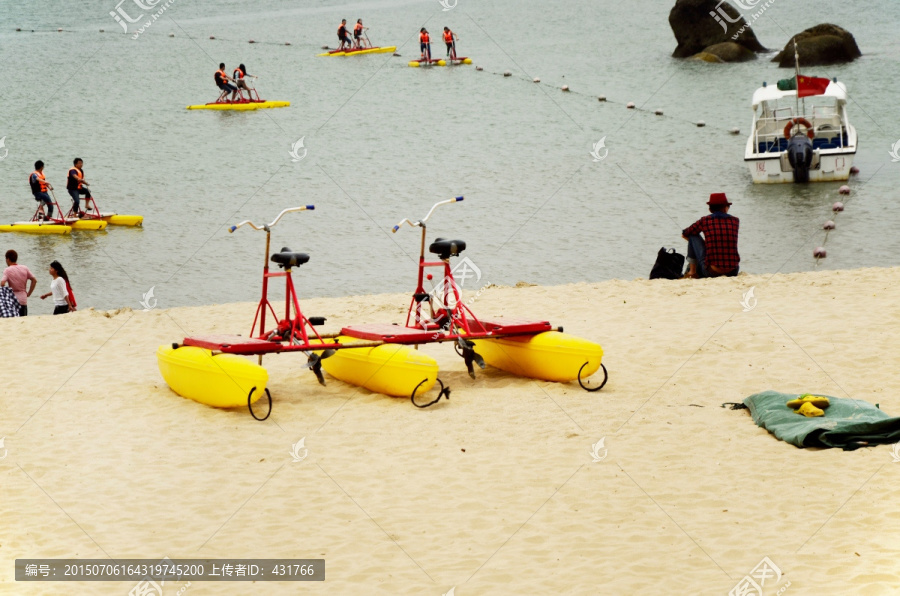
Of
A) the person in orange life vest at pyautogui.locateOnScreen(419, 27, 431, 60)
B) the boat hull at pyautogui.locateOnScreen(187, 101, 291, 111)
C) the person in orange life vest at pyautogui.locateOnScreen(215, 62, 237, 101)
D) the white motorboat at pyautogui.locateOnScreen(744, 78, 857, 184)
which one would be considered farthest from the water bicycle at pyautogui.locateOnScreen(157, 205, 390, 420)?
the person in orange life vest at pyautogui.locateOnScreen(419, 27, 431, 60)

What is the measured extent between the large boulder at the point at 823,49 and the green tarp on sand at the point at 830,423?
35493mm

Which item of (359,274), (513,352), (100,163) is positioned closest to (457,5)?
(100,163)

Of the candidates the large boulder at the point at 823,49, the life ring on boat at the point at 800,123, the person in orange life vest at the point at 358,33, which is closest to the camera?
the life ring on boat at the point at 800,123

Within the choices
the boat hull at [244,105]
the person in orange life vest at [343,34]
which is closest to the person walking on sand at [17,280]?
the boat hull at [244,105]

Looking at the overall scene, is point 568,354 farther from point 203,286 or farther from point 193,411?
point 203,286

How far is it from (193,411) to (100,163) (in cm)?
2401

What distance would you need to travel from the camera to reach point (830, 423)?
854 centimetres

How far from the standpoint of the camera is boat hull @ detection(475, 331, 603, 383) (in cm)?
1022

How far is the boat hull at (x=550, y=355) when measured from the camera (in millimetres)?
10219

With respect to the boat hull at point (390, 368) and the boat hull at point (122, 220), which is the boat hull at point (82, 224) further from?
the boat hull at point (390, 368)

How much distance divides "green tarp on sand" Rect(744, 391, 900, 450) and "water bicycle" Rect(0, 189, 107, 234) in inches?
679

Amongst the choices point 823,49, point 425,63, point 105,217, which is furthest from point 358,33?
point 105,217

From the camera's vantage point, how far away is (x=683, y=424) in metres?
9.19

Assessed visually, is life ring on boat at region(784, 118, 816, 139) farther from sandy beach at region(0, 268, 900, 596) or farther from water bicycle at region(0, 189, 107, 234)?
water bicycle at region(0, 189, 107, 234)
